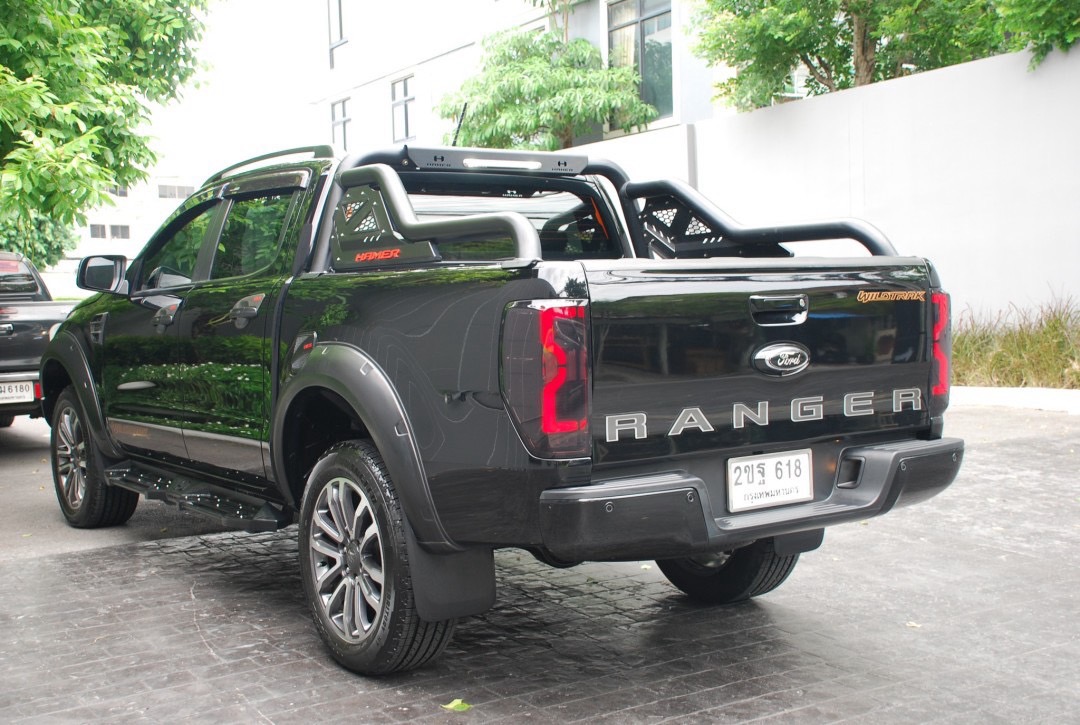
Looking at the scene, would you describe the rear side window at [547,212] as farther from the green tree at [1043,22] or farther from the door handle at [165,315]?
the green tree at [1043,22]

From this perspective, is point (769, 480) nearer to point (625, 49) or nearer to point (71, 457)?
point (71, 457)

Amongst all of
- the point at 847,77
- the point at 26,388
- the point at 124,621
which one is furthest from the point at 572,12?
the point at 124,621

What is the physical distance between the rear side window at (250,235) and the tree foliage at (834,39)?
1021 cm

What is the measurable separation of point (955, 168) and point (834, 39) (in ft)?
10.9

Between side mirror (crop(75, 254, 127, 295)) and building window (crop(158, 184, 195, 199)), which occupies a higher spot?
building window (crop(158, 184, 195, 199))

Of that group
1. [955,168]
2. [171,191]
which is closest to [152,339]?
[955,168]

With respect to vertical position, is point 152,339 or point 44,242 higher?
point 44,242

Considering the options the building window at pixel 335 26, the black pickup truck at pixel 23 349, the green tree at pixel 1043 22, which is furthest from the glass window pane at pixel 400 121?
the black pickup truck at pixel 23 349

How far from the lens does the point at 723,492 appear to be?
385 cm

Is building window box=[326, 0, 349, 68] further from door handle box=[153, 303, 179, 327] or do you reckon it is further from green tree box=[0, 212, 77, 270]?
door handle box=[153, 303, 179, 327]

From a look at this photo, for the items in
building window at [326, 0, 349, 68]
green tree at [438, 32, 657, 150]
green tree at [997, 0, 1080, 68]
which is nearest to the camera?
green tree at [997, 0, 1080, 68]

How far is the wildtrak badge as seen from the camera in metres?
3.61

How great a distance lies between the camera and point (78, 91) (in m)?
11.3

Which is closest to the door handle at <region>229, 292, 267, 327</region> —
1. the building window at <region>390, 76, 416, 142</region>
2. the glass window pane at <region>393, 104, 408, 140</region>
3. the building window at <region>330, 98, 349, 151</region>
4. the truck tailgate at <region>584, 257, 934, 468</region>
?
the truck tailgate at <region>584, 257, 934, 468</region>
